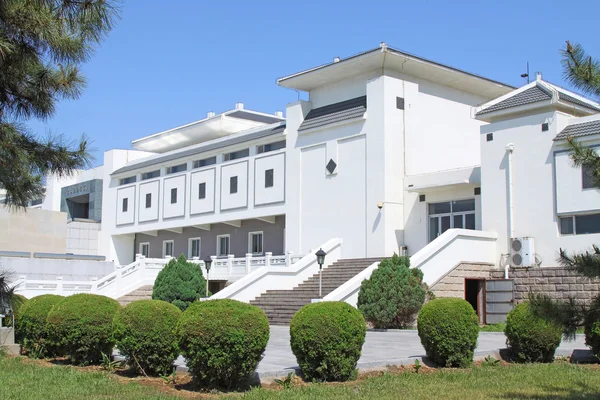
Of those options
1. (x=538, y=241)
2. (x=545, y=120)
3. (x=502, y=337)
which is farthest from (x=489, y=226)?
(x=502, y=337)

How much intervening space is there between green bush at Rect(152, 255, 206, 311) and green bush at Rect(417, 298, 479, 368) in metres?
16.3

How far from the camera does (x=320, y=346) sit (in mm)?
11258

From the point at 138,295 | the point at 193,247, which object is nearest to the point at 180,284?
the point at 138,295

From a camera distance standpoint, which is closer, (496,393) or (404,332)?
(496,393)

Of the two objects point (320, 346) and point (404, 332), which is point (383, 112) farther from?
point (320, 346)

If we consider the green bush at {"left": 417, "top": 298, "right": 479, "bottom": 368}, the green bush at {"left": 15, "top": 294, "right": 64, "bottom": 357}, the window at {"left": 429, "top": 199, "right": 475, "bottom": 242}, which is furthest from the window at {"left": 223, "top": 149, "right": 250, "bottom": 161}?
the green bush at {"left": 417, "top": 298, "right": 479, "bottom": 368}

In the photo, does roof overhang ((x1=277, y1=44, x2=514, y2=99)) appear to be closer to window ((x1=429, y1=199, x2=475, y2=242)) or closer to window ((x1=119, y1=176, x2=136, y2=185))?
window ((x1=429, y1=199, x2=475, y2=242))

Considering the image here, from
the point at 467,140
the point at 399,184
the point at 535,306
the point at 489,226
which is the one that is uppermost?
the point at 467,140

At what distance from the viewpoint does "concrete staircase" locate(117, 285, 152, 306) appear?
3312 centimetres

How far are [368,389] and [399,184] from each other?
21279 mm

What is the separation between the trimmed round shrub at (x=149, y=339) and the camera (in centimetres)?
1198

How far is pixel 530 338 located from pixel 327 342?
4399 millimetres

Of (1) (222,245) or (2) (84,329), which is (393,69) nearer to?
(1) (222,245)

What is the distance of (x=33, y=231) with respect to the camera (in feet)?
141
